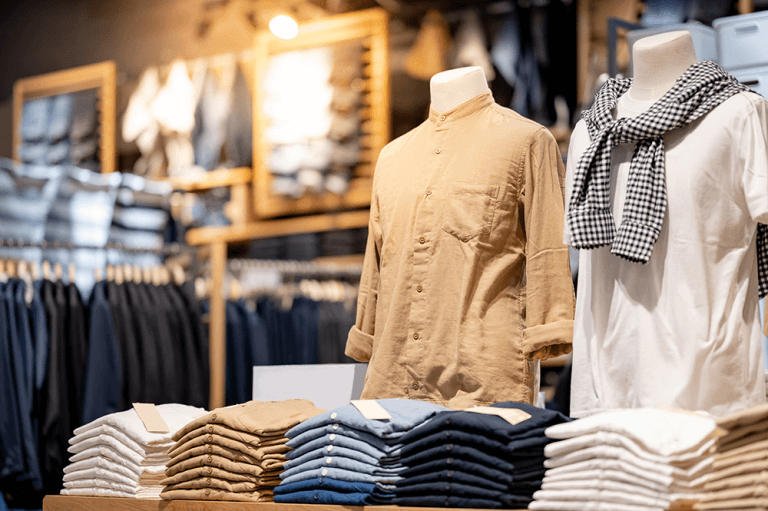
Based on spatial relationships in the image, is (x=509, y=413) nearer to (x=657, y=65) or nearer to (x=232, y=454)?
(x=232, y=454)

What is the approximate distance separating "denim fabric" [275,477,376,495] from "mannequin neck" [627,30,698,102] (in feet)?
3.42

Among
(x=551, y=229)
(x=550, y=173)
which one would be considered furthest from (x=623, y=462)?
(x=550, y=173)

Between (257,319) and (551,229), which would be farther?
(257,319)

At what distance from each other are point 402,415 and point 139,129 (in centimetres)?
389

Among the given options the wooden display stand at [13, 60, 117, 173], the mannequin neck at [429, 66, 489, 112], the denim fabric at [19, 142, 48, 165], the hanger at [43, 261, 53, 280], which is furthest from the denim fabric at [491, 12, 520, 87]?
the denim fabric at [19, 142, 48, 165]

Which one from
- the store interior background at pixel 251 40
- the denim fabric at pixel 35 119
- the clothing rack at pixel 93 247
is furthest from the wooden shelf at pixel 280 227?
the denim fabric at pixel 35 119

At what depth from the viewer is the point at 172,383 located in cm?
402

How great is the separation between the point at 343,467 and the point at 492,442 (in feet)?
1.20

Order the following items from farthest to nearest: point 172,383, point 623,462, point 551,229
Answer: point 172,383
point 551,229
point 623,462

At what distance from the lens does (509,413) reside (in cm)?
168

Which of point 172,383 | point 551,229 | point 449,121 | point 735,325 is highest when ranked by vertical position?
point 449,121

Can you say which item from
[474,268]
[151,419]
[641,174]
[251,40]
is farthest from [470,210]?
[251,40]

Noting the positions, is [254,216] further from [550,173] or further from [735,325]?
[735,325]

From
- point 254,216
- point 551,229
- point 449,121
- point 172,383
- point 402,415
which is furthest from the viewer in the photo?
point 254,216
